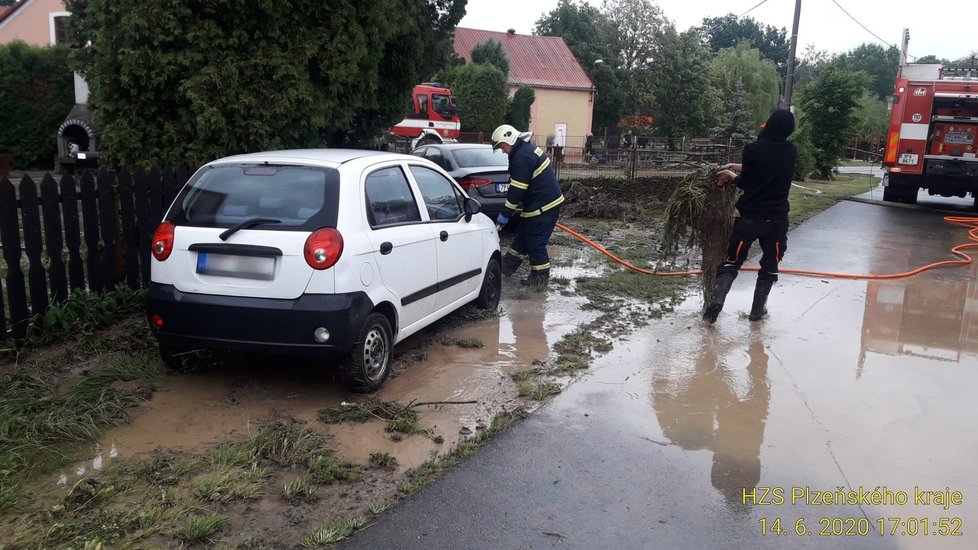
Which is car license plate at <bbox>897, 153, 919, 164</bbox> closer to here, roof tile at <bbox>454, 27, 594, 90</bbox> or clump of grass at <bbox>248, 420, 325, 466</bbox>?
clump of grass at <bbox>248, 420, 325, 466</bbox>

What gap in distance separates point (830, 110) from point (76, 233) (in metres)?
26.2

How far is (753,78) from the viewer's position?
156 ft

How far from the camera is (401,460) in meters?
4.31

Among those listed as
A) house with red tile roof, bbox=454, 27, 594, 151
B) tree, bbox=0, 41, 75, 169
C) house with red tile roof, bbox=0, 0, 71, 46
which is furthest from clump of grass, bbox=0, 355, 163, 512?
house with red tile roof, bbox=454, 27, 594, 151

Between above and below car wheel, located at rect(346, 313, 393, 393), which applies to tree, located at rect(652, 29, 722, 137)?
above

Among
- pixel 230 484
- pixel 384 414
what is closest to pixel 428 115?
pixel 384 414

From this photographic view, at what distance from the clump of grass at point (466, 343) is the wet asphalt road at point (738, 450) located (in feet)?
A: 3.42

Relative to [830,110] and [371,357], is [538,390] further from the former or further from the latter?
[830,110]

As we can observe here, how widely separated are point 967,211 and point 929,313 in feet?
41.4

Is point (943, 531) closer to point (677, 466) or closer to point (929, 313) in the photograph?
point (677, 466)

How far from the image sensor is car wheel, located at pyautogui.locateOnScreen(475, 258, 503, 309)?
7.41 m

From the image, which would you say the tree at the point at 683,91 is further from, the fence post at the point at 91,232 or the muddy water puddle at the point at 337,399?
the fence post at the point at 91,232

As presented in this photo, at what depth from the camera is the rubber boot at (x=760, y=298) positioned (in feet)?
24.6

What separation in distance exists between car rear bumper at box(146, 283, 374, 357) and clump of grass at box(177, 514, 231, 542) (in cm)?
145
